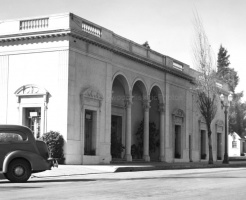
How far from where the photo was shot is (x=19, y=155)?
16.8 meters

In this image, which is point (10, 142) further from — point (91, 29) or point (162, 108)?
point (162, 108)

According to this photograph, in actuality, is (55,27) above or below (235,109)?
above

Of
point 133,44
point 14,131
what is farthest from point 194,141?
point 14,131

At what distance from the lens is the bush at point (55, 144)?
1105 inches

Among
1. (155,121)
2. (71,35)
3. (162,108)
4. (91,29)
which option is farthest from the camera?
(155,121)

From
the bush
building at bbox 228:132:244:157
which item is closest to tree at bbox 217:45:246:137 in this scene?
building at bbox 228:132:244:157

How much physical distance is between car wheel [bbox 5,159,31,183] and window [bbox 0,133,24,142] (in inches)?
30.3

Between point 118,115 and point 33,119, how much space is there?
9.02m

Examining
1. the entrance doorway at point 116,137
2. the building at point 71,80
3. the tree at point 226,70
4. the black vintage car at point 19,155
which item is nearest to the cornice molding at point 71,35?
the building at point 71,80

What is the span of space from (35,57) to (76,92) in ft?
10.6

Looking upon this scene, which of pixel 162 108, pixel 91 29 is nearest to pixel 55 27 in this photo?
pixel 91 29

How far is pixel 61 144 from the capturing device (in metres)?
28.4

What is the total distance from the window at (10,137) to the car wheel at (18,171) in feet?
2.52

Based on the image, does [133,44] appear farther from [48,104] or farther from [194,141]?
[194,141]
